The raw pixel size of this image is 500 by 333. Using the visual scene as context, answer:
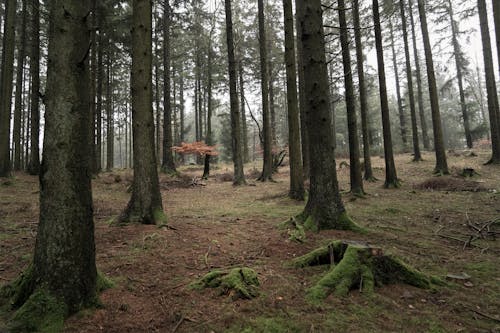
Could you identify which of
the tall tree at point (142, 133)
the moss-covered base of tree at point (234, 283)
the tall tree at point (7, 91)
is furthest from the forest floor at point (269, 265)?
the tall tree at point (7, 91)

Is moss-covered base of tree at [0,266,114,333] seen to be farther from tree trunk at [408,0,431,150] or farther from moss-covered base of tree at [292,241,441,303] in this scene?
tree trunk at [408,0,431,150]

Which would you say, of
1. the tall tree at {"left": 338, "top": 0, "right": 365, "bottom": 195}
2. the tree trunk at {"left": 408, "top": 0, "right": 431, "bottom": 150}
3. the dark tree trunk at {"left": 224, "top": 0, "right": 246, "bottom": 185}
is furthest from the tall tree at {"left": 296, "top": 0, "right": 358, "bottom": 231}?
the tree trunk at {"left": 408, "top": 0, "right": 431, "bottom": 150}

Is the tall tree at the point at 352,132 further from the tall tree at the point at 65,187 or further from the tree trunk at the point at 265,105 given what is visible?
the tall tree at the point at 65,187

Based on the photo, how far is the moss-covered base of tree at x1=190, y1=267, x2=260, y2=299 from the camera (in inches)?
123

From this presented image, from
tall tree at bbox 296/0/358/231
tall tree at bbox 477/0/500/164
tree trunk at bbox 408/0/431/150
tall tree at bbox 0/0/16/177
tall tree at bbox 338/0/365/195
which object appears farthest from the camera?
tree trunk at bbox 408/0/431/150

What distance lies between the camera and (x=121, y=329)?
99.2 inches

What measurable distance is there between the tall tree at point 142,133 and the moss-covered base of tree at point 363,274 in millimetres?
3779

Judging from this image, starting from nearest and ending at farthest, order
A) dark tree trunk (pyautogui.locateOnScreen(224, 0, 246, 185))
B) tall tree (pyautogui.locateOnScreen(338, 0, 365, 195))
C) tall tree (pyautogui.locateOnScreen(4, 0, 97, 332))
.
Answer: tall tree (pyautogui.locateOnScreen(4, 0, 97, 332)) < tall tree (pyautogui.locateOnScreen(338, 0, 365, 195)) < dark tree trunk (pyautogui.locateOnScreen(224, 0, 246, 185))

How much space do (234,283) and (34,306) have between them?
1857mm

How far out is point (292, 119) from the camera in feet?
29.7

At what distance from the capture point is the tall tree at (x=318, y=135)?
5496 millimetres

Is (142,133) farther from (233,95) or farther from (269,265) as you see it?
(233,95)

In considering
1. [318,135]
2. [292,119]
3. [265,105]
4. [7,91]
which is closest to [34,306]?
[318,135]

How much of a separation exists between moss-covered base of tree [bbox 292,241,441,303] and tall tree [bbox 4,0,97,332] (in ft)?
7.69
